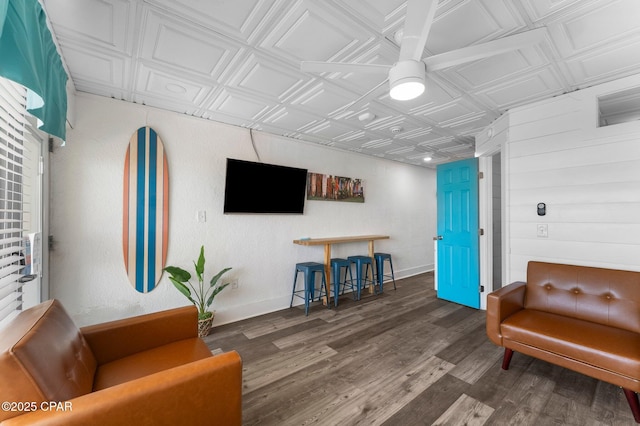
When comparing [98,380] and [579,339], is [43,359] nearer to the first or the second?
[98,380]

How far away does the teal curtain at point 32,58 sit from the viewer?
1002 millimetres

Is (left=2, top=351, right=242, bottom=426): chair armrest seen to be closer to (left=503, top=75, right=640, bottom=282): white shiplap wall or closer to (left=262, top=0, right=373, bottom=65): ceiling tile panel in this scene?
(left=262, top=0, right=373, bottom=65): ceiling tile panel

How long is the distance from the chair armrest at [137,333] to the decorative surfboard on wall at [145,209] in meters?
1.20

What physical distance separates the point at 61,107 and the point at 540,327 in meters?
3.88

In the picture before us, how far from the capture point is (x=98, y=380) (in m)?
1.41

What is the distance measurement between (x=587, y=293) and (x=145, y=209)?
434 cm

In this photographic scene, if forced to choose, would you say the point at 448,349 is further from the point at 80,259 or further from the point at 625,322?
the point at 80,259

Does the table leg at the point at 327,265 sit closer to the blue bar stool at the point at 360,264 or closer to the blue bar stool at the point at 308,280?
the blue bar stool at the point at 308,280

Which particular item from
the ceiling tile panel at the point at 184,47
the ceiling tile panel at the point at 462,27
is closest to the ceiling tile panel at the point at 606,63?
the ceiling tile panel at the point at 462,27

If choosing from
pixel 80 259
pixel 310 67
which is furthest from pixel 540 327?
pixel 80 259

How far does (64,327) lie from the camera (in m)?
1.32

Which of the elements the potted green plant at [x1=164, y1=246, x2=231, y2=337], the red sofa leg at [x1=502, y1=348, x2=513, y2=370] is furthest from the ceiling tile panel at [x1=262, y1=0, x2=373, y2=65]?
the red sofa leg at [x1=502, y1=348, x2=513, y2=370]

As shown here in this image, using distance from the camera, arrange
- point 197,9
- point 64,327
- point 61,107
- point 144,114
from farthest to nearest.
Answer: point 144,114, point 61,107, point 197,9, point 64,327

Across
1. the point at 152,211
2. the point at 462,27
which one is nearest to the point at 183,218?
the point at 152,211
